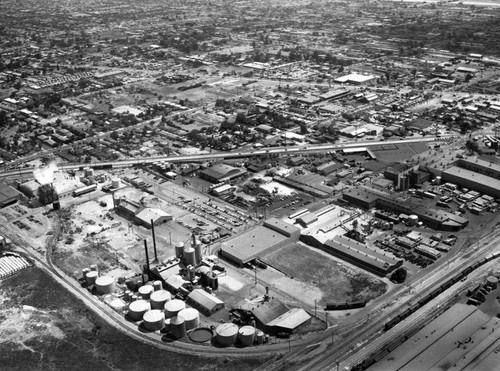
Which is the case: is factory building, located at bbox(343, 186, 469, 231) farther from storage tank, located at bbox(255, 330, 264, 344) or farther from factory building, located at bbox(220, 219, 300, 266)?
storage tank, located at bbox(255, 330, 264, 344)

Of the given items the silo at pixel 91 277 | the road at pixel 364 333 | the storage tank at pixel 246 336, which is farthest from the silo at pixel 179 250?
the road at pixel 364 333

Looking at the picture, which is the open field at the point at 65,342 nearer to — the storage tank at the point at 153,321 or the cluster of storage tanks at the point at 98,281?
the storage tank at the point at 153,321

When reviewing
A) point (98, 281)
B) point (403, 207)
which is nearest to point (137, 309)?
point (98, 281)

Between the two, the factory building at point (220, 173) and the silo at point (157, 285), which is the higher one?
the silo at point (157, 285)

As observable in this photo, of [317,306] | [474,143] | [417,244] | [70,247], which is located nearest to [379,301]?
[317,306]

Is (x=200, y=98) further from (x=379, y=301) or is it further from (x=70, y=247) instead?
(x=379, y=301)

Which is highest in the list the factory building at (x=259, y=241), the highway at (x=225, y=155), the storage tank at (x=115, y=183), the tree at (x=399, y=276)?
the tree at (x=399, y=276)

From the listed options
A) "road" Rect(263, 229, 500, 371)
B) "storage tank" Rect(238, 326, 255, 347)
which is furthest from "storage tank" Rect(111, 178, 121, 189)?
"road" Rect(263, 229, 500, 371)

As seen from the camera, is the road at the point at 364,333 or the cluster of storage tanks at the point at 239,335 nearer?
the road at the point at 364,333
